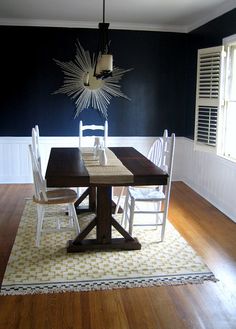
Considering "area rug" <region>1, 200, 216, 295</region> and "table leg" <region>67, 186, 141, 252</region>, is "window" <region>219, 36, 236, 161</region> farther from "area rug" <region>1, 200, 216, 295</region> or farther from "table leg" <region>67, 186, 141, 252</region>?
"table leg" <region>67, 186, 141, 252</region>

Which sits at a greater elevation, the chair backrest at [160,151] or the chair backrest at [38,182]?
the chair backrest at [160,151]

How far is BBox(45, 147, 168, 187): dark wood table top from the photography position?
119 inches

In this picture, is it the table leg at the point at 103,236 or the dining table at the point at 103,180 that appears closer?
the dining table at the point at 103,180

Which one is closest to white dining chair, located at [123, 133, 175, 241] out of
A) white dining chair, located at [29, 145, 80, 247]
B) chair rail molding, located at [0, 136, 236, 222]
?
white dining chair, located at [29, 145, 80, 247]

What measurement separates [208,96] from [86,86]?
184 cm

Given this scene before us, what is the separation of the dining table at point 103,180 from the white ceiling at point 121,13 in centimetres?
185

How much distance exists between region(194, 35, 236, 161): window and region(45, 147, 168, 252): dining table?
1262 mm

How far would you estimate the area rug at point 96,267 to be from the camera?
2797mm

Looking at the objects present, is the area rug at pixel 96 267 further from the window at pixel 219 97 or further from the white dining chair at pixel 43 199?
the window at pixel 219 97

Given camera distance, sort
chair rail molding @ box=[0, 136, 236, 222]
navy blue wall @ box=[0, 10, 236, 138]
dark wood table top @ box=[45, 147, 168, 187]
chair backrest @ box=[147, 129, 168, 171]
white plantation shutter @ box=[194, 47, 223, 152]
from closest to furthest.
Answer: dark wood table top @ box=[45, 147, 168, 187] → chair backrest @ box=[147, 129, 168, 171] → white plantation shutter @ box=[194, 47, 223, 152] → chair rail molding @ box=[0, 136, 236, 222] → navy blue wall @ box=[0, 10, 236, 138]

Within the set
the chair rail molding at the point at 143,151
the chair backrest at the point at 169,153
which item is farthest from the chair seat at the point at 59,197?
the chair rail molding at the point at 143,151

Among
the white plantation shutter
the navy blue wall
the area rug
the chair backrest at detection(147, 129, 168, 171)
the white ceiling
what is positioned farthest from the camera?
the navy blue wall

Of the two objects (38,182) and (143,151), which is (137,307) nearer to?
(38,182)

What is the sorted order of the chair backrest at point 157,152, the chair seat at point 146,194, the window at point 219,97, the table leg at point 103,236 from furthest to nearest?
the window at point 219,97, the chair backrest at point 157,152, the chair seat at point 146,194, the table leg at point 103,236
